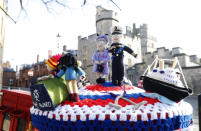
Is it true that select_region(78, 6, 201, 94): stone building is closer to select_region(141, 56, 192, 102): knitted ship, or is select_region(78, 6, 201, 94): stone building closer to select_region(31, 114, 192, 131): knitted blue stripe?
select_region(141, 56, 192, 102): knitted ship

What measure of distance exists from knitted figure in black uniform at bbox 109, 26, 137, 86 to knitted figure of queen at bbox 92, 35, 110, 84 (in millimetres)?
143

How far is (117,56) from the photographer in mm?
2828

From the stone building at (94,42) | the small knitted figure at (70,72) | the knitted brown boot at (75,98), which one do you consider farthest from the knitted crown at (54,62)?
the stone building at (94,42)

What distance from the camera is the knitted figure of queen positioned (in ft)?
9.88

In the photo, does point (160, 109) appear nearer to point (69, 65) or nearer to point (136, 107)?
point (136, 107)

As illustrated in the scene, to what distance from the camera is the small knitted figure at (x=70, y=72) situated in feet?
7.23

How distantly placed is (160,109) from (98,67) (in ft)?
4.58

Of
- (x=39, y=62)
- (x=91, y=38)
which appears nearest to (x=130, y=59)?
(x=91, y=38)

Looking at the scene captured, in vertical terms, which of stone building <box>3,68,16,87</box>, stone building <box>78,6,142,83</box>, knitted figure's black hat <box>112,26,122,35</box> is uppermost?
stone building <box>78,6,142,83</box>

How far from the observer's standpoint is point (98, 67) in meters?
3.09

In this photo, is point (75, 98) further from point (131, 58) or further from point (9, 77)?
point (9, 77)

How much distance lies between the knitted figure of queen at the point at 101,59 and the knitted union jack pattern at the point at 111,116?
90 centimetres

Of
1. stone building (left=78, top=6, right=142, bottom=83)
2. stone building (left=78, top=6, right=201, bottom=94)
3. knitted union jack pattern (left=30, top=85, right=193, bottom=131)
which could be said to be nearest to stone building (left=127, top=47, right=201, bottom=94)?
stone building (left=78, top=6, right=201, bottom=94)

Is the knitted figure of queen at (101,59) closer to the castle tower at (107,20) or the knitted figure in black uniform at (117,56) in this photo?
the knitted figure in black uniform at (117,56)
